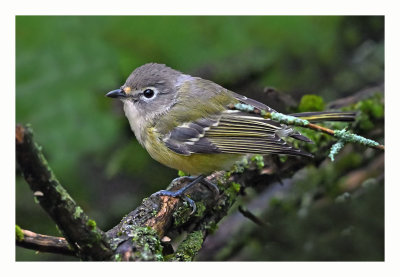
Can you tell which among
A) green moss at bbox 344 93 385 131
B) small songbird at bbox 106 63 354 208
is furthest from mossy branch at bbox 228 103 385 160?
green moss at bbox 344 93 385 131

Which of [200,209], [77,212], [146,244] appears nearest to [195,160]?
[200,209]

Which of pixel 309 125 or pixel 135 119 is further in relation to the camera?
pixel 135 119

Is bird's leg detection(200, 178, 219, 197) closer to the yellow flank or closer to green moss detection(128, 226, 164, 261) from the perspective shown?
the yellow flank

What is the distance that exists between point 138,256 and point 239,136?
989 mm

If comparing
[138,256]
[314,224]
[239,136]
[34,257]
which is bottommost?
[138,256]

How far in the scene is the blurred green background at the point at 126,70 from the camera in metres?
2.91

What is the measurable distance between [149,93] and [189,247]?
90cm

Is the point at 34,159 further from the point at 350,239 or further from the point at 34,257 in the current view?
the point at 34,257

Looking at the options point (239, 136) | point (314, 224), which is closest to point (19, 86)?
point (239, 136)

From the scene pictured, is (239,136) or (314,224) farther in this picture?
(239,136)

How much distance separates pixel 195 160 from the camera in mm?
2615

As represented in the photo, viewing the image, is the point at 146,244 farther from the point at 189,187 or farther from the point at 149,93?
the point at 149,93

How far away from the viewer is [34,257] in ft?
9.69

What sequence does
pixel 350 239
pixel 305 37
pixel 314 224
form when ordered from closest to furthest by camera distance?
pixel 350 239, pixel 314 224, pixel 305 37
